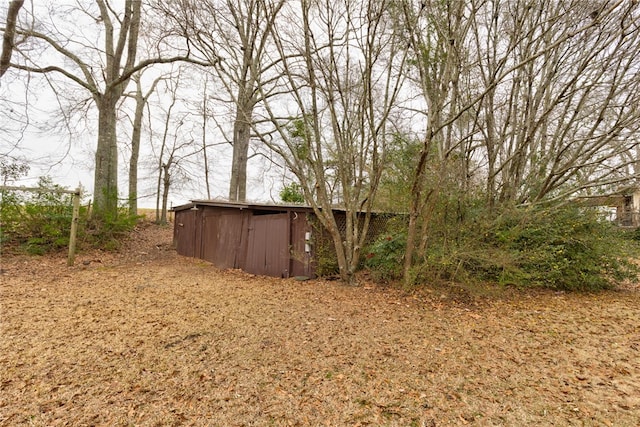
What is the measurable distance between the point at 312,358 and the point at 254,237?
4954mm

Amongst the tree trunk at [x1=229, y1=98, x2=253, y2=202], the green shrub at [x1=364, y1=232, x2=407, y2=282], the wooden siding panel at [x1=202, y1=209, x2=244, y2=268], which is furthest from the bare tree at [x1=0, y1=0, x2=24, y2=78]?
the green shrub at [x1=364, y1=232, x2=407, y2=282]

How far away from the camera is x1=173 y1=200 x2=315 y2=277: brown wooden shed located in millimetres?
6598

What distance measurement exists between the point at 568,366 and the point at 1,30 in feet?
42.1

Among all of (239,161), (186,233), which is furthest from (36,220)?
(239,161)

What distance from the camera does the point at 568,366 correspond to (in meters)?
2.67

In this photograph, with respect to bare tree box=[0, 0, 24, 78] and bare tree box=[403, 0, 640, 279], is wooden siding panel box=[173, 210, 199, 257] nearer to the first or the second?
bare tree box=[0, 0, 24, 78]

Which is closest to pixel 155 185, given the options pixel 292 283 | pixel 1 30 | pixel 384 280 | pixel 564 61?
pixel 1 30

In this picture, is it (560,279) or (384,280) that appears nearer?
(560,279)

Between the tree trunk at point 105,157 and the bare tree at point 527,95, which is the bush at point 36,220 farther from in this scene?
the bare tree at point 527,95

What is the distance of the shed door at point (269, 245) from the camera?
6746 millimetres

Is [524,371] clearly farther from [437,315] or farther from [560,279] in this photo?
[560,279]

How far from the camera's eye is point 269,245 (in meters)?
7.04

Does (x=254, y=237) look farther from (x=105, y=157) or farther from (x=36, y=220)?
(x=105, y=157)

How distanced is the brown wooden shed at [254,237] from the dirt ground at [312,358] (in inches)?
69.1
